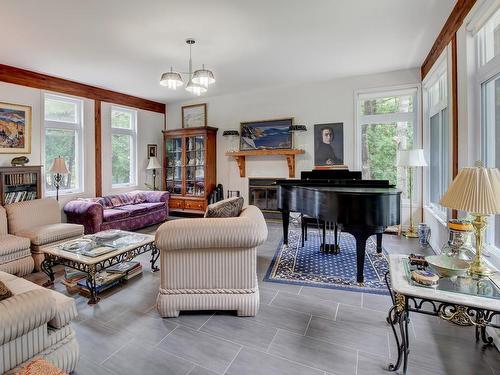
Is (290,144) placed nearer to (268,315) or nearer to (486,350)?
(268,315)

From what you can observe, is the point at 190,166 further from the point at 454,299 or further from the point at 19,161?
the point at 454,299

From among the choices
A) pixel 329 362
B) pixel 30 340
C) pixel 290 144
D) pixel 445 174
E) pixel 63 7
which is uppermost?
pixel 63 7

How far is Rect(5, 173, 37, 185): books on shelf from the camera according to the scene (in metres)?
4.24

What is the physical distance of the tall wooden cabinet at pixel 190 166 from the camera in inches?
251

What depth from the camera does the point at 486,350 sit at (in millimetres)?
1889

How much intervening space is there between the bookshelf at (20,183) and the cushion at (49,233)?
99 cm

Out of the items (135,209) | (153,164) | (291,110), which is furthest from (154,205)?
(291,110)

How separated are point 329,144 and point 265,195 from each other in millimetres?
1763

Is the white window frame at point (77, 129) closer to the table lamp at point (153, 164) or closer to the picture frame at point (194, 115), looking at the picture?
the table lamp at point (153, 164)

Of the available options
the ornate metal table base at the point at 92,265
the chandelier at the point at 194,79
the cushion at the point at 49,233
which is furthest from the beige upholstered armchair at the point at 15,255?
the chandelier at the point at 194,79

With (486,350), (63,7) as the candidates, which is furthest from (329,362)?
(63,7)

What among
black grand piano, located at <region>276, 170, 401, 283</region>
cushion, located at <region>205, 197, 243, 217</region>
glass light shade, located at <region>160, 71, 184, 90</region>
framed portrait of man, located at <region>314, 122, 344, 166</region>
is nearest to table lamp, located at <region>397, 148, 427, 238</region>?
framed portrait of man, located at <region>314, 122, 344, 166</region>

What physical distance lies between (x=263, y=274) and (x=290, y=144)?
3263mm

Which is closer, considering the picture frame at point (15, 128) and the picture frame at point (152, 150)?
the picture frame at point (15, 128)
